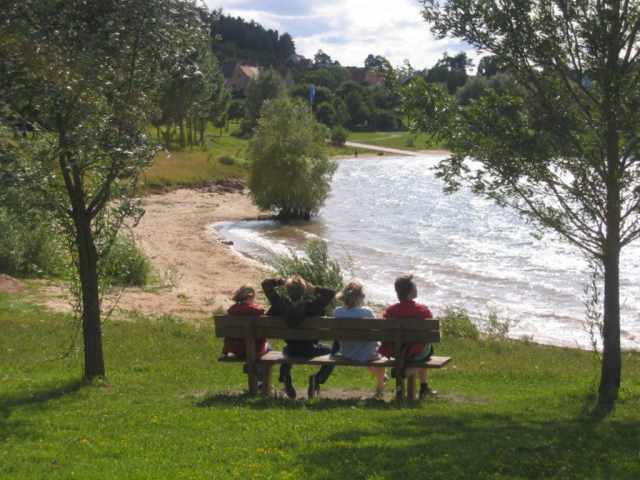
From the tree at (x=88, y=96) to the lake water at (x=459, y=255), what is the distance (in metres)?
4.92

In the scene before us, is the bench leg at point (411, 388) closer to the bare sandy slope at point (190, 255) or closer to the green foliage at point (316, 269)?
the bare sandy slope at point (190, 255)

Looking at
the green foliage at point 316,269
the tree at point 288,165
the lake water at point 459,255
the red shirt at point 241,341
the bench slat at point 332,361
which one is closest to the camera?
the bench slat at point 332,361

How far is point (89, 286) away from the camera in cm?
887

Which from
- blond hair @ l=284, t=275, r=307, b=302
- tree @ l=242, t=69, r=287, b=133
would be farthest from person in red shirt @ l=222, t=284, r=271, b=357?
tree @ l=242, t=69, r=287, b=133

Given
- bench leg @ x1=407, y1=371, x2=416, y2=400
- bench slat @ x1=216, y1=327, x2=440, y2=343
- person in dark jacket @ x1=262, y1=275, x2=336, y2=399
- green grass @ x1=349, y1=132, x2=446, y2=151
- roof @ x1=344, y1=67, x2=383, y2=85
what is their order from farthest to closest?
roof @ x1=344, y1=67, x2=383, y2=85 → green grass @ x1=349, y1=132, x2=446, y2=151 → bench leg @ x1=407, y1=371, x2=416, y2=400 → person in dark jacket @ x1=262, y1=275, x2=336, y2=399 → bench slat @ x1=216, y1=327, x2=440, y2=343

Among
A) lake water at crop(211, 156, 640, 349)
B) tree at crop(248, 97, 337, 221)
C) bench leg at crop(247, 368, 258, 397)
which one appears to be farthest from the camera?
tree at crop(248, 97, 337, 221)

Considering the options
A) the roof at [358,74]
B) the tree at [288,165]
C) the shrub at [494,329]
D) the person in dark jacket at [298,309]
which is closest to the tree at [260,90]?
the tree at [288,165]

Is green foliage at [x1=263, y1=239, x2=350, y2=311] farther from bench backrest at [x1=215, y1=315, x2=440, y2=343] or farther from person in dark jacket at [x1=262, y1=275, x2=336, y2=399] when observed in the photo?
bench backrest at [x1=215, y1=315, x2=440, y2=343]

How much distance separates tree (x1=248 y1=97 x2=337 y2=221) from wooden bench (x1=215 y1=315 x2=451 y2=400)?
37.0m

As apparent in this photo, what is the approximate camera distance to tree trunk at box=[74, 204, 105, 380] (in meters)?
8.81

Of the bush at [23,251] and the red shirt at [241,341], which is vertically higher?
the red shirt at [241,341]

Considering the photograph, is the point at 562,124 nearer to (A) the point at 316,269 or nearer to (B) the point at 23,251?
(A) the point at 316,269

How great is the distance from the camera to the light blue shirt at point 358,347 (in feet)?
27.8

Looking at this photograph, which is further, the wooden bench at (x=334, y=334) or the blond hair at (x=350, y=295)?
the blond hair at (x=350, y=295)
